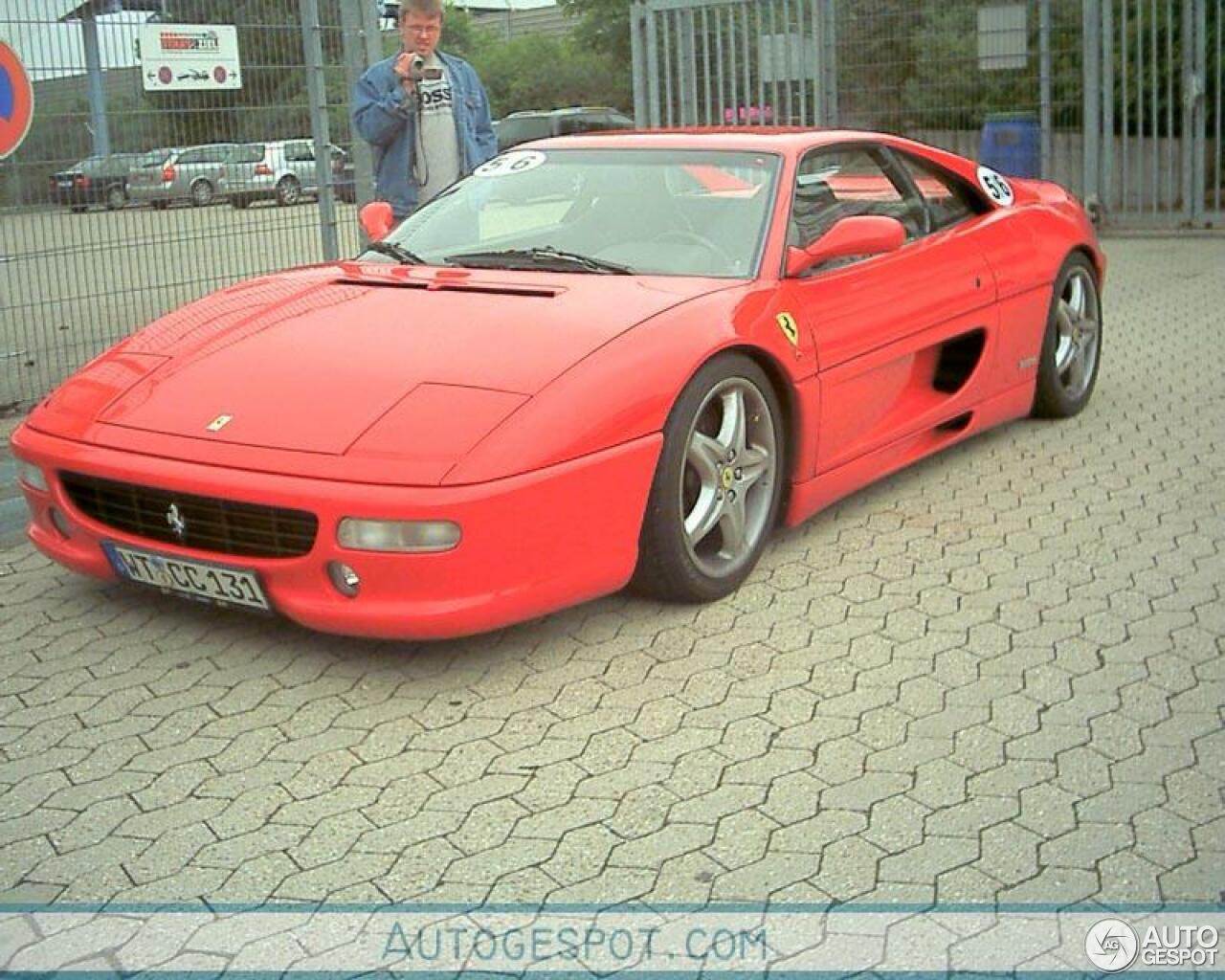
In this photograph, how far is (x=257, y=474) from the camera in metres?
4.17

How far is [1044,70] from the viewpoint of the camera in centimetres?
1393

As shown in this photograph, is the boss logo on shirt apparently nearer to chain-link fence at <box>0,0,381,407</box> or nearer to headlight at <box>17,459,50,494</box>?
chain-link fence at <box>0,0,381,407</box>

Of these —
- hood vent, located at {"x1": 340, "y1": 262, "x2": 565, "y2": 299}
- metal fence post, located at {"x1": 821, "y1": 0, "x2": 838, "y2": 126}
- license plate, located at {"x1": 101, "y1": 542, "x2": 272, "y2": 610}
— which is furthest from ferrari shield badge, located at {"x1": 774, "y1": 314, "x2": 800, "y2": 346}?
metal fence post, located at {"x1": 821, "y1": 0, "x2": 838, "y2": 126}

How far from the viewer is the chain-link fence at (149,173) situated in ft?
25.5

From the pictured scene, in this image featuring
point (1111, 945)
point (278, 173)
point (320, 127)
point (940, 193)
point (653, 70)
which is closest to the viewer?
point (1111, 945)

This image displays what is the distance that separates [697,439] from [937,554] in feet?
3.40

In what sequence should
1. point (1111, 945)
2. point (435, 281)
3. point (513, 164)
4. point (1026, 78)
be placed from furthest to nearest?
point (1026, 78) → point (513, 164) → point (435, 281) → point (1111, 945)

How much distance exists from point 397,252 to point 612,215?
76cm

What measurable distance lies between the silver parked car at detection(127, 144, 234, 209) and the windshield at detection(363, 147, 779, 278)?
297 cm

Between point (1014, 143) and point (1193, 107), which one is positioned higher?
point (1193, 107)

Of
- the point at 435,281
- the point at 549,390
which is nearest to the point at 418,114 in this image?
the point at 435,281

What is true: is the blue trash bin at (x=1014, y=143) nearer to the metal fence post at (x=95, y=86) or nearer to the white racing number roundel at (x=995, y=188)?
the white racing number roundel at (x=995, y=188)

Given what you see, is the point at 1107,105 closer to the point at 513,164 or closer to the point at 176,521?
the point at 513,164

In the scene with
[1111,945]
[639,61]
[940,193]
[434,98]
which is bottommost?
[1111,945]
